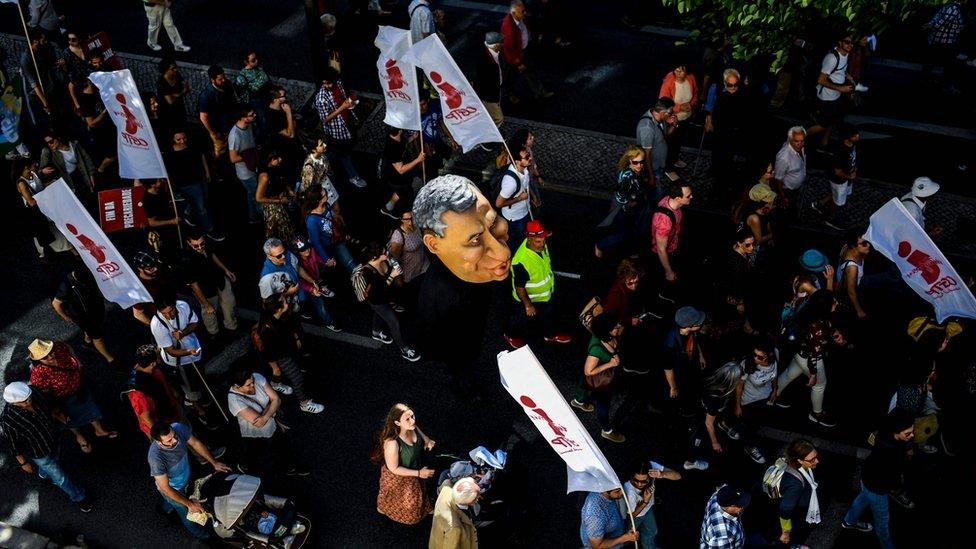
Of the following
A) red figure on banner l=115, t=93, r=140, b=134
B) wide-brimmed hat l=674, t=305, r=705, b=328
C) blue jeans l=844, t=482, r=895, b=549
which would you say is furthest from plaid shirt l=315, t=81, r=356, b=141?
blue jeans l=844, t=482, r=895, b=549

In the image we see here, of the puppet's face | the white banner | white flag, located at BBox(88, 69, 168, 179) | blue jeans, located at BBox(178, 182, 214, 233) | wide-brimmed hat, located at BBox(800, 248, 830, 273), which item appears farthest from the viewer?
blue jeans, located at BBox(178, 182, 214, 233)

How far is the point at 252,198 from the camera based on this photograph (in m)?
12.4

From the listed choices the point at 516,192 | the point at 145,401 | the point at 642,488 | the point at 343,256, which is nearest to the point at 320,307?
the point at 343,256

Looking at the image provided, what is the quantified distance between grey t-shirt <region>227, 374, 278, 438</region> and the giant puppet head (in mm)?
1974

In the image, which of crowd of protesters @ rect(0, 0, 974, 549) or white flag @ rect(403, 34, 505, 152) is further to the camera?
white flag @ rect(403, 34, 505, 152)

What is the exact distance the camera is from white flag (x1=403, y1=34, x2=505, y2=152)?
10.3m

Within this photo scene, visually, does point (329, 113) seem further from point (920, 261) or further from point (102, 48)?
point (920, 261)

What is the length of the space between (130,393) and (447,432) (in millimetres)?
3091

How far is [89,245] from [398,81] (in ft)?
12.4

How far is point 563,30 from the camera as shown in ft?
53.8

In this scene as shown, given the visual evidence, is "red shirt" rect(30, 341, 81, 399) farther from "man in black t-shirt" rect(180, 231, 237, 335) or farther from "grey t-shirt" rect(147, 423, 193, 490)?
"man in black t-shirt" rect(180, 231, 237, 335)

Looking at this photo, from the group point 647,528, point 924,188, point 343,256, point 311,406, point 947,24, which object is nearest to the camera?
point 647,528

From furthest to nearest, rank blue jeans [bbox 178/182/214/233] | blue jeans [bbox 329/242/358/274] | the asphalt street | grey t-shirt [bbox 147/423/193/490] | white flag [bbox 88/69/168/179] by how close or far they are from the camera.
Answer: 1. blue jeans [bbox 178/182/214/233]
2. blue jeans [bbox 329/242/358/274]
3. white flag [bbox 88/69/168/179]
4. the asphalt street
5. grey t-shirt [bbox 147/423/193/490]

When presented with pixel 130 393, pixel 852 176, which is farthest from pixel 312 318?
pixel 852 176
